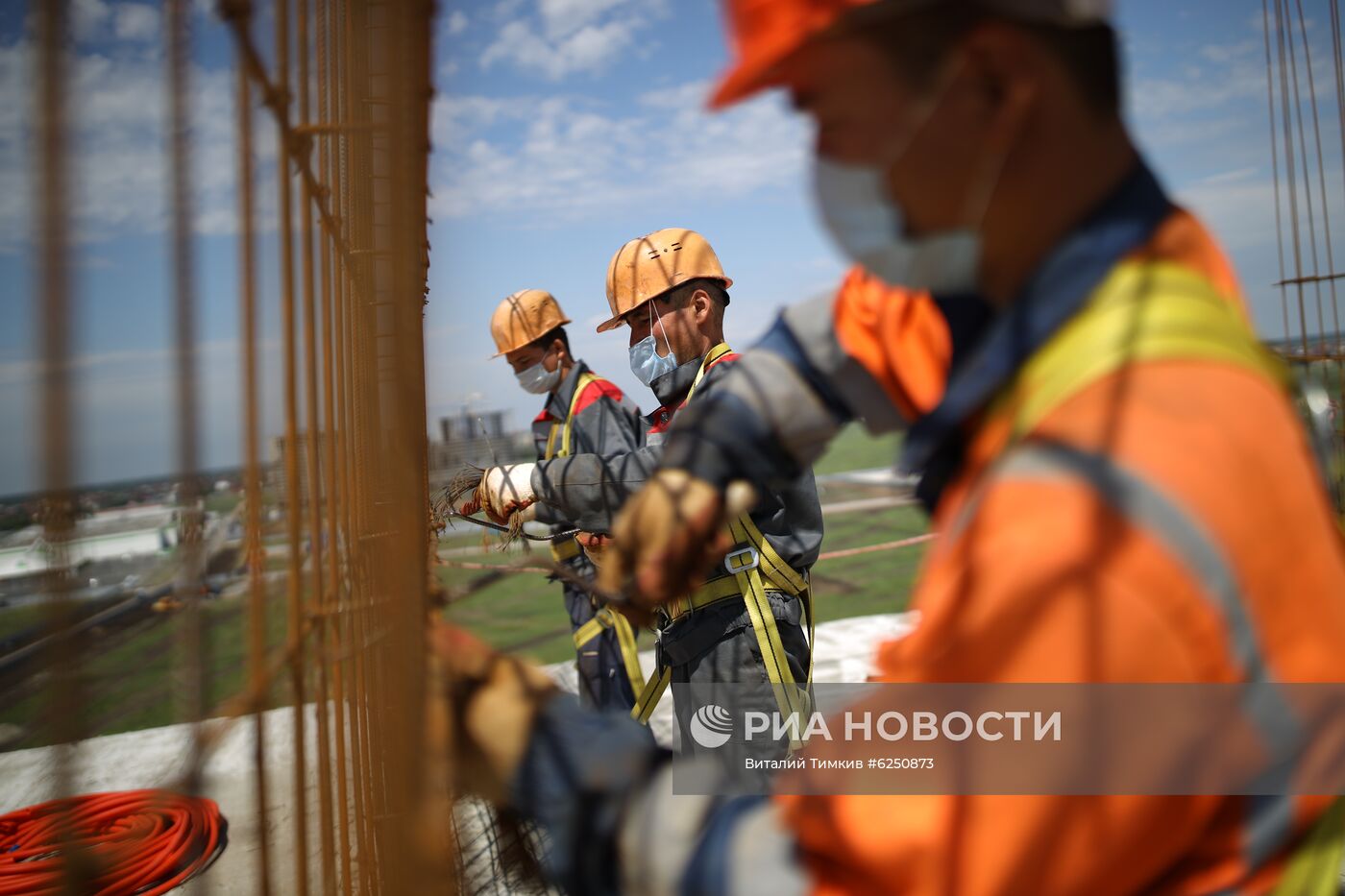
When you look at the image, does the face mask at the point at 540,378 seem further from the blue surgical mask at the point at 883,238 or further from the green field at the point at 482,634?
the blue surgical mask at the point at 883,238

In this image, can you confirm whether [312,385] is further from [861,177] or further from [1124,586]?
[1124,586]

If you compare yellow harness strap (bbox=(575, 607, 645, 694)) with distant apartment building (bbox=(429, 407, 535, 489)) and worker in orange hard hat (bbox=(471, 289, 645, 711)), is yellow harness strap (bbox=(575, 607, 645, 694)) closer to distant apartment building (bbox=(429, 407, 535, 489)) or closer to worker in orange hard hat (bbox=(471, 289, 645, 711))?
worker in orange hard hat (bbox=(471, 289, 645, 711))

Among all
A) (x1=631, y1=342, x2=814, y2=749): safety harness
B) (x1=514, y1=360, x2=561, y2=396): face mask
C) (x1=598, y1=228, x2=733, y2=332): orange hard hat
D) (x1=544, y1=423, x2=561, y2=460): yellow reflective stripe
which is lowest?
(x1=631, y1=342, x2=814, y2=749): safety harness

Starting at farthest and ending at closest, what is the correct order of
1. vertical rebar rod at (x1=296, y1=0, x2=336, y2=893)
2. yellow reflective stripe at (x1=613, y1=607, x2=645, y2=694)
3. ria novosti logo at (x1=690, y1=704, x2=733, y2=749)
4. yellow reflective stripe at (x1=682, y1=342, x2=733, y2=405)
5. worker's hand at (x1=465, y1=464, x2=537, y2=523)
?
1. yellow reflective stripe at (x1=613, y1=607, x2=645, y2=694)
2. yellow reflective stripe at (x1=682, y1=342, x2=733, y2=405)
3. ria novosti logo at (x1=690, y1=704, x2=733, y2=749)
4. worker's hand at (x1=465, y1=464, x2=537, y2=523)
5. vertical rebar rod at (x1=296, y1=0, x2=336, y2=893)

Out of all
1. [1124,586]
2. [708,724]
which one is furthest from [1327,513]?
[708,724]

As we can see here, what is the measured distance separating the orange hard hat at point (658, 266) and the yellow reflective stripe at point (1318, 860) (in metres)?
2.51

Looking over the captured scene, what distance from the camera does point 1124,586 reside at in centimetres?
59

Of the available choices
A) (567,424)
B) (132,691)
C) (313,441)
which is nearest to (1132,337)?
(313,441)

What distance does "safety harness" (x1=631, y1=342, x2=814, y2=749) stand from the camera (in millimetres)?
2574

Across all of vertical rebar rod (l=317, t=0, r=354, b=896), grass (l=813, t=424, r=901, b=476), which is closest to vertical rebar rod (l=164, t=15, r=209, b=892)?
vertical rebar rod (l=317, t=0, r=354, b=896)

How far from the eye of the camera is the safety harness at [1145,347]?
676 mm

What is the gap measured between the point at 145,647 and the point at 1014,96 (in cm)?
1084

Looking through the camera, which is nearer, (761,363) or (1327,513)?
(1327,513)

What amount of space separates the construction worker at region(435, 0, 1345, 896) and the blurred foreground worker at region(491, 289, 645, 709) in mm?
2460
